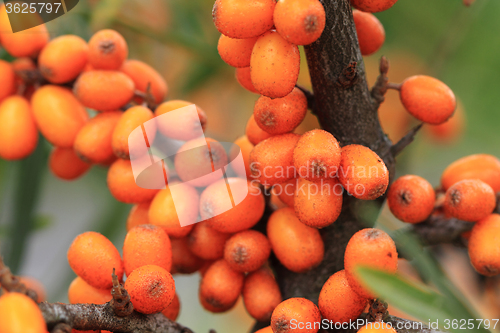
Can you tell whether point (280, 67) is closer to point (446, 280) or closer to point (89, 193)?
point (446, 280)

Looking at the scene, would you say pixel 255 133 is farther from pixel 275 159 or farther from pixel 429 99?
pixel 429 99

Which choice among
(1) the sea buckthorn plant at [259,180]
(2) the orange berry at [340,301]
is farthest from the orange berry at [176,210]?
(2) the orange berry at [340,301]

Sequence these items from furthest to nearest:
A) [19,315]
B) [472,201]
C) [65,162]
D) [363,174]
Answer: [65,162], [472,201], [363,174], [19,315]

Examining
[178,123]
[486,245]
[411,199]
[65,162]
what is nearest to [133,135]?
[178,123]

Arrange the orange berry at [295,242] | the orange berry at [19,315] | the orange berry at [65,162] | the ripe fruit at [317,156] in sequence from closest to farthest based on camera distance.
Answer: the orange berry at [19,315]
the ripe fruit at [317,156]
the orange berry at [295,242]
the orange berry at [65,162]

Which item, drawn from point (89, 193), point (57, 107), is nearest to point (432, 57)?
point (57, 107)

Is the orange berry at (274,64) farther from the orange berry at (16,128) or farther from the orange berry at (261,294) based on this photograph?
the orange berry at (16,128)
